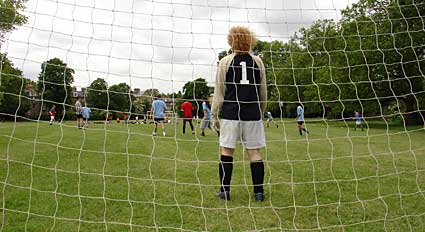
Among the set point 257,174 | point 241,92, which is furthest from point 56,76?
point 257,174

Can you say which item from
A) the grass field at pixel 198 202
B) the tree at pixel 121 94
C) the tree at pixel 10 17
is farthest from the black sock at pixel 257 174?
the tree at pixel 10 17

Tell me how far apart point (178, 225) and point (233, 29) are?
1.88 m

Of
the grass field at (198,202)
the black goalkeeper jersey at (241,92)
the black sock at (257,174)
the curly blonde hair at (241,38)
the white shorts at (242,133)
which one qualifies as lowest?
the grass field at (198,202)

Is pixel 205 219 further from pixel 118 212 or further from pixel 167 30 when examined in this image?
pixel 167 30

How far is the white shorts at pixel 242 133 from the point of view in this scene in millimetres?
3570

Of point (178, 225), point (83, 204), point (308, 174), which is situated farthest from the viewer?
point (308, 174)

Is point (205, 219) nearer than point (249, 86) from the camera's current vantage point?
Yes

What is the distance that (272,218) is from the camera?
3105 mm

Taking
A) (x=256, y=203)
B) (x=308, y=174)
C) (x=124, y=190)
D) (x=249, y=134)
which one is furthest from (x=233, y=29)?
(x=308, y=174)

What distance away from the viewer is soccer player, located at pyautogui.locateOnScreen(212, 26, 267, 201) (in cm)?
358

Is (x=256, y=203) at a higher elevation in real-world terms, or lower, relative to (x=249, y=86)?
lower

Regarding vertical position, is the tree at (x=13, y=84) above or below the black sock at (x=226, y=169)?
above

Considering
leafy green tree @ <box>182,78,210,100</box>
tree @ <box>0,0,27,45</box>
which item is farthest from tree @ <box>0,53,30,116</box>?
leafy green tree @ <box>182,78,210,100</box>

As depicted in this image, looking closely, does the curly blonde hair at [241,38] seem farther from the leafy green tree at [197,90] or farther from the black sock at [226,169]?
the black sock at [226,169]
